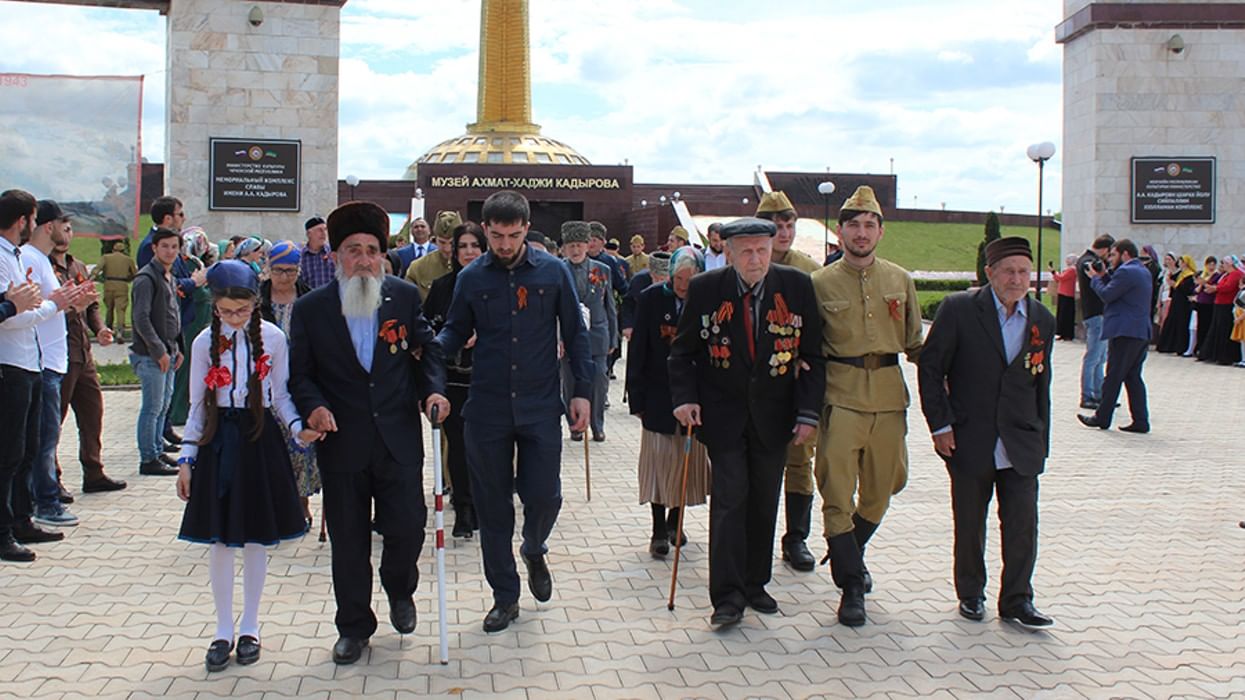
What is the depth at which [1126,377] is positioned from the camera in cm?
1115

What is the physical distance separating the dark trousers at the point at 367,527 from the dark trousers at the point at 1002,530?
2530 millimetres

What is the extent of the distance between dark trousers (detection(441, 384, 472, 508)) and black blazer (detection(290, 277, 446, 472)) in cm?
204

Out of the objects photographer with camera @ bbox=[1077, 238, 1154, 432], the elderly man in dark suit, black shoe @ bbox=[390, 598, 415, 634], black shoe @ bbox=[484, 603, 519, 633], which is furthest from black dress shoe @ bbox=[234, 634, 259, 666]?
photographer with camera @ bbox=[1077, 238, 1154, 432]

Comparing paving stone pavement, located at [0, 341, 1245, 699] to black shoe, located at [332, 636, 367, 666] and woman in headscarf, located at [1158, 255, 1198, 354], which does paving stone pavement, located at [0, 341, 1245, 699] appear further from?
woman in headscarf, located at [1158, 255, 1198, 354]

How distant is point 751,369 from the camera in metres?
5.31

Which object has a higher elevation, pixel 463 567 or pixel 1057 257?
pixel 1057 257

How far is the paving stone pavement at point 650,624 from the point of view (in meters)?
4.50

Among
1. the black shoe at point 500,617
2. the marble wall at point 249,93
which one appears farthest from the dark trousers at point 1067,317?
the black shoe at point 500,617

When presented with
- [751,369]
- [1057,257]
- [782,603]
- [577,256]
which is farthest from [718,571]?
[1057,257]

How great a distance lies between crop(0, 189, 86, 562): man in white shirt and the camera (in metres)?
6.15

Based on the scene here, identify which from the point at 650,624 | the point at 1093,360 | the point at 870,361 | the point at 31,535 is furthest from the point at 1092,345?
the point at 31,535

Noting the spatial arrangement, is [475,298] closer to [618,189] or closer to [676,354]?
[676,354]

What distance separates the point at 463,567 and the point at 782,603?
177cm

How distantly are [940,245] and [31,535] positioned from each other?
47.4m
